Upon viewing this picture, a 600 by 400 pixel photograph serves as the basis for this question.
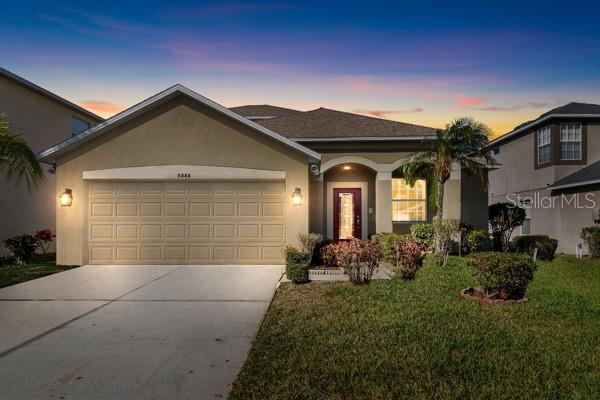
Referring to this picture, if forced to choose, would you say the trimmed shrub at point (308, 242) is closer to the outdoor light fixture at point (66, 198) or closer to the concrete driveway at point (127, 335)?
the concrete driveway at point (127, 335)

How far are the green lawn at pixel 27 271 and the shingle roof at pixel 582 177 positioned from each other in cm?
1817

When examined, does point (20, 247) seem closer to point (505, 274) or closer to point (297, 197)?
point (297, 197)

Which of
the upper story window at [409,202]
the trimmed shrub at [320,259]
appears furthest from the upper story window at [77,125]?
the upper story window at [409,202]

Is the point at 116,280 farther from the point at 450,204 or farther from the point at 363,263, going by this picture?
the point at 450,204

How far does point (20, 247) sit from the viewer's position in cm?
1198

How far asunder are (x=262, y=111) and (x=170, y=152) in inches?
436

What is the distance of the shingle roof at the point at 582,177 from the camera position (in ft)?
46.4

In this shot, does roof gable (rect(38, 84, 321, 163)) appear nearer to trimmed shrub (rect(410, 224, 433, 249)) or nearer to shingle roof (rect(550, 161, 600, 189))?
trimmed shrub (rect(410, 224, 433, 249))

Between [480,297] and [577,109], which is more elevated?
[577,109]

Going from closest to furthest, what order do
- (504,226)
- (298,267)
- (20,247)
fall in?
(298,267) < (20,247) < (504,226)

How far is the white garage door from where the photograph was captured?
11.4m

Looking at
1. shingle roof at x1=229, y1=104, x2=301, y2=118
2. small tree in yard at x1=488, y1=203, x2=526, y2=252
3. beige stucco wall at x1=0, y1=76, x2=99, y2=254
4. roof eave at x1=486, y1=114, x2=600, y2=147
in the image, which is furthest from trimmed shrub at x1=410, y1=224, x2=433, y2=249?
beige stucco wall at x1=0, y1=76, x2=99, y2=254

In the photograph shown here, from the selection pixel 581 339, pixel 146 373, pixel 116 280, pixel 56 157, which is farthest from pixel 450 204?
pixel 56 157

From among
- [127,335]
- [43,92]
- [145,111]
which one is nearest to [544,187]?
[145,111]
